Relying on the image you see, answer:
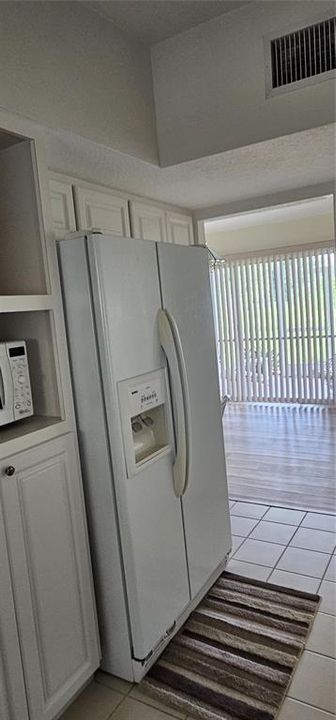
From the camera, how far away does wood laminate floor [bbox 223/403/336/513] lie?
3404 mm

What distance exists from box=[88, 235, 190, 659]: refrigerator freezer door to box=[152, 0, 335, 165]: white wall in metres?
0.74

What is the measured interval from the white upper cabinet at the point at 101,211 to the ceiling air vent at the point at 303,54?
0.99 m

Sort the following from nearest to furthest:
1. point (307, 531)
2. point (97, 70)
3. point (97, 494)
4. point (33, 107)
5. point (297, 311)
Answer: point (33, 107) → point (97, 494) → point (97, 70) → point (307, 531) → point (297, 311)

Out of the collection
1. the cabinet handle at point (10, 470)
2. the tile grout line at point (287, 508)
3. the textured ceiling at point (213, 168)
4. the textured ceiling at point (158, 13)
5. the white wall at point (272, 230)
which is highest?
the textured ceiling at point (158, 13)

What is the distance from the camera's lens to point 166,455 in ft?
6.46

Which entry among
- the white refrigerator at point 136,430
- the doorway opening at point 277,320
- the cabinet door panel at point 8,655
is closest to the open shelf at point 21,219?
the white refrigerator at point 136,430

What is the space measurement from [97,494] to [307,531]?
5.44ft

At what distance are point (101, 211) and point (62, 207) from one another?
0.29m

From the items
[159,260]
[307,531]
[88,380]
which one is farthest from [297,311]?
[88,380]

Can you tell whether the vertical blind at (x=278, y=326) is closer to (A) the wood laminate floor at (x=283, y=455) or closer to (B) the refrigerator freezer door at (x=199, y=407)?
(A) the wood laminate floor at (x=283, y=455)

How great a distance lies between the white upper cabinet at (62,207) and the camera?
85.5 inches

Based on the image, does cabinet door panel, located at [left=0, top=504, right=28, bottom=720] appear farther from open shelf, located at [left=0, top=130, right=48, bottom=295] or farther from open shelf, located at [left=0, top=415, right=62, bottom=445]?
open shelf, located at [left=0, top=130, right=48, bottom=295]

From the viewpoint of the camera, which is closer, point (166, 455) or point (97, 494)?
point (97, 494)

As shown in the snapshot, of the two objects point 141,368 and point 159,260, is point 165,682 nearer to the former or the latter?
point 141,368
